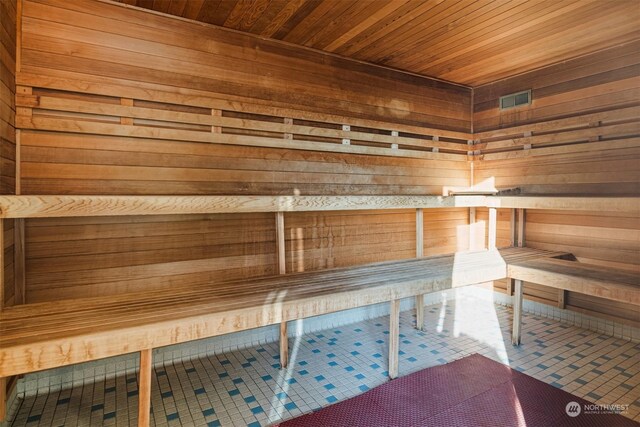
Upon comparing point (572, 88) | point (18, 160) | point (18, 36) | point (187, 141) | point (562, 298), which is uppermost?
point (572, 88)

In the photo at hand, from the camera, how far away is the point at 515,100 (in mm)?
4301

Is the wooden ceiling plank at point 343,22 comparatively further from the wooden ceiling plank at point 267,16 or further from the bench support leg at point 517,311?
the bench support leg at point 517,311

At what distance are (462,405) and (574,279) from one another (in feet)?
4.65

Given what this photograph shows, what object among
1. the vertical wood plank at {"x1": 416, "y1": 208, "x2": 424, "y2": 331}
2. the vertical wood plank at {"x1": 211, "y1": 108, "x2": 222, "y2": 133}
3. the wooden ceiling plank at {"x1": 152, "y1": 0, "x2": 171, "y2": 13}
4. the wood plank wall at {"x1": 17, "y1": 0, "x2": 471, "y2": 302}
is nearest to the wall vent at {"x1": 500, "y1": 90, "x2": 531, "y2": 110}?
the wood plank wall at {"x1": 17, "y1": 0, "x2": 471, "y2": 302}

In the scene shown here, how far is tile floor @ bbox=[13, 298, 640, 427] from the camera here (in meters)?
2.35

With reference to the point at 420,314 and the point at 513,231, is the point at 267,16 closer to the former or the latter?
the point at 420,314

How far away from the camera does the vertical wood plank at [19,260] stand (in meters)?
2.39

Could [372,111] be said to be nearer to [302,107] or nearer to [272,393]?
[302,107]

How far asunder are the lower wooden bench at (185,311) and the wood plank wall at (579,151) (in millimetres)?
1278

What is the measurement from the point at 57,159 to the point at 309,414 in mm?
2403

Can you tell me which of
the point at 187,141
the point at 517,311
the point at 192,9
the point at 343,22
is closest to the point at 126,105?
the point at 187,141

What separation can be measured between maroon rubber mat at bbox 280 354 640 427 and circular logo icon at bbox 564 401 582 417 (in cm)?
1

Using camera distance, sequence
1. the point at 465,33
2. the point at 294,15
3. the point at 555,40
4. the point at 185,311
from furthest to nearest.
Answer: the point at 555,40
the point at 465,33
the point at 294,15
the point at 185,311

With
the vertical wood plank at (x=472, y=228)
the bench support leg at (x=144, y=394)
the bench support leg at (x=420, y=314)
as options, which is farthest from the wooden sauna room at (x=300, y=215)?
the vertical wood plank at (x=472, y=228)
